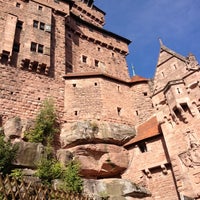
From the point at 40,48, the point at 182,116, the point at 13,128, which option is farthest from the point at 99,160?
the point at 40,48

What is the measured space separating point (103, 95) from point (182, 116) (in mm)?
7788

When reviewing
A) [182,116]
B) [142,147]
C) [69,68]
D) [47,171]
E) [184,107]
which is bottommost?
[47,171]

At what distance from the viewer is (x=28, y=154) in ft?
50.2

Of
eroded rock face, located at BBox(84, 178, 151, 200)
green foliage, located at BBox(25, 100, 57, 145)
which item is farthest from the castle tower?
green foliage, located at BBox(25, 100, 57, 145)

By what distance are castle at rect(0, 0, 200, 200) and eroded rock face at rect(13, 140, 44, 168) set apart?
3.09 metres

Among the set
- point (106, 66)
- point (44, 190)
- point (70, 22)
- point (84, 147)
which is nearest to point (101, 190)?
point (84, 147)

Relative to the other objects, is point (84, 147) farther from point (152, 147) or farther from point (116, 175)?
point (152, 147)

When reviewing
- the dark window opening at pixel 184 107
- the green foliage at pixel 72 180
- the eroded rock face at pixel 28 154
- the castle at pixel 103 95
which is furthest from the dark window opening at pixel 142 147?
the eroded rock face at pixel 28 154

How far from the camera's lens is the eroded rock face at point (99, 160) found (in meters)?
17.9

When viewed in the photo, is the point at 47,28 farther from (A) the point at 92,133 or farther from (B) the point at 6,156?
(B) the point at 6,156

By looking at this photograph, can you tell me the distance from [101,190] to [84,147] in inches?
150

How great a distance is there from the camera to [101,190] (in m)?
15.3

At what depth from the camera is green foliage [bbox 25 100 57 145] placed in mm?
17062

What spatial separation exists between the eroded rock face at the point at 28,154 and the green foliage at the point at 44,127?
104 cm
